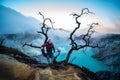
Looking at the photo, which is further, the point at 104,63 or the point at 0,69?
the point at 104,63

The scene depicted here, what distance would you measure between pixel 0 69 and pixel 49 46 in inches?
220

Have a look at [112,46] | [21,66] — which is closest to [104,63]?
[112,46]

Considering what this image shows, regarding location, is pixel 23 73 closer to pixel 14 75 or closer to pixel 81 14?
pixel 14 75

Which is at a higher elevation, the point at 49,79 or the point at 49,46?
the point at 49,46

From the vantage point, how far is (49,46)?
12859 millimetres

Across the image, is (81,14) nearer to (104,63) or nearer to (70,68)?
(70,68)

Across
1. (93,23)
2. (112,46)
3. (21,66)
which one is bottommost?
(112,46)

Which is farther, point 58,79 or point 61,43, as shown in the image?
point 61,43

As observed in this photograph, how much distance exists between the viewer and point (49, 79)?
26.8 ft

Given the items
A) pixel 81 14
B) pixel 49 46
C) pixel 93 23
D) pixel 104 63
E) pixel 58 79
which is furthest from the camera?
pixel 104 63

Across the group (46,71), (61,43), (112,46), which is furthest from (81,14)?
(61,43)

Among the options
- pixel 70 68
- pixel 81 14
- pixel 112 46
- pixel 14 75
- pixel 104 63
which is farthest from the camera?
pixel 112 46

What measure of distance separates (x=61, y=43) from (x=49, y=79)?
384ft

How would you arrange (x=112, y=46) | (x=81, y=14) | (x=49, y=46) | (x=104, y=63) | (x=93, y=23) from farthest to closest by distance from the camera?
1. (x=112, y=46)
2. (x=104, y=63)
3. (x=93, y=23)
4. (x=81, y=14)
5. (x=49, y=46)
